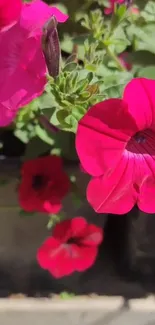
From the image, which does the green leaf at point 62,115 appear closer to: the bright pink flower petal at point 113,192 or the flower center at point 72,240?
the bright pink flower petal at point 113,192

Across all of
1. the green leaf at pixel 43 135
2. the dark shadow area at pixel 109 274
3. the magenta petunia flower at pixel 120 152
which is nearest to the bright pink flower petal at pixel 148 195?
the magenta petunia flower at pixel 120 152

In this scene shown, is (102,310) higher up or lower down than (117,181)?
lower down

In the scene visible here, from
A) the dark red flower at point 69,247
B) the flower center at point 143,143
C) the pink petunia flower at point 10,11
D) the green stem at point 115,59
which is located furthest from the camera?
the dark red flower at point 69,247

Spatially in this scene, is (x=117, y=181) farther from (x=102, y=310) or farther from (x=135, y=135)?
(x=102, y=310)

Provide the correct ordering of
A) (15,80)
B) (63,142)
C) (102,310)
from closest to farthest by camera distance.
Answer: (15,80), (63,142), (102,310)

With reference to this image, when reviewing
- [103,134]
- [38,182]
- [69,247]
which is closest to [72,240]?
[69,247]

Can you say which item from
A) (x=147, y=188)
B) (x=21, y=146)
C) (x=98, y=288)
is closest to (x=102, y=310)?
(x=98, y=288)
